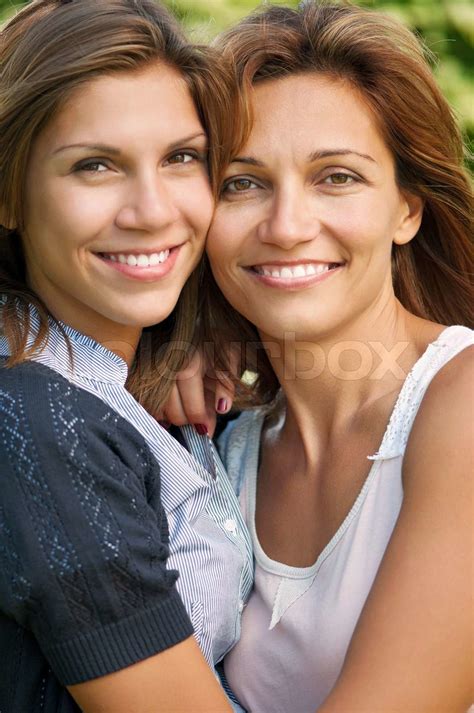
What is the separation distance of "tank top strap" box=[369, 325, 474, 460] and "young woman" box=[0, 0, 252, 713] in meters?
0.48

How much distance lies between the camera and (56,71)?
2.25 meters

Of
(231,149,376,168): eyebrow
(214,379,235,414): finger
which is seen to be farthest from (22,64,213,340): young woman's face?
(214,379,235,414): finger

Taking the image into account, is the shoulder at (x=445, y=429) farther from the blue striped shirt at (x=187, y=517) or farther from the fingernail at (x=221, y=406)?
the fingernail at (x=221, y=406)

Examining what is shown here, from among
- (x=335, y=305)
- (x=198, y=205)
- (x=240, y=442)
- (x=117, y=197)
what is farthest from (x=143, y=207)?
(x=240, y=442)

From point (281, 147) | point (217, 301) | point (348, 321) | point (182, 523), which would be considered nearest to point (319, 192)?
point (281, 147)

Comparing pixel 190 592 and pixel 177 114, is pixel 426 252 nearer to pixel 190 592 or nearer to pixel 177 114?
pixel 177 114

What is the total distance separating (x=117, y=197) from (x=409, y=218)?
88 centimetres

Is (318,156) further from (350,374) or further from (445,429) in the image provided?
(445,429)

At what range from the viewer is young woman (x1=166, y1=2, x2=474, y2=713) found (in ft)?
7.88

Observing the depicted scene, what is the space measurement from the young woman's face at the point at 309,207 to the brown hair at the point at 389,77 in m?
0.04

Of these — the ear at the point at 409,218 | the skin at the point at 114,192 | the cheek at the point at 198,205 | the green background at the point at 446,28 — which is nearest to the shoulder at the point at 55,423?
the skin at the point at 114,192

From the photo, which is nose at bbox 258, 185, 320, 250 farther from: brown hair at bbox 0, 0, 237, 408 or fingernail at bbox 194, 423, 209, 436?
fingernail at bbox 194, 423, 209, 436

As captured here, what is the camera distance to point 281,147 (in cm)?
252

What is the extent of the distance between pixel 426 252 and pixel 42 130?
1.21m
